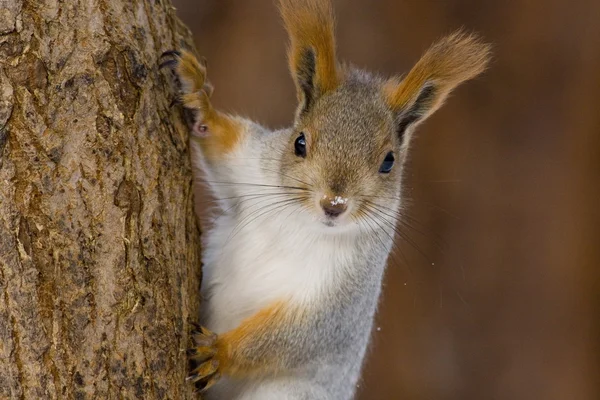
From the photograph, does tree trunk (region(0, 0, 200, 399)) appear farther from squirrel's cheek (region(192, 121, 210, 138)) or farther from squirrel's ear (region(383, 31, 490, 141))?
squirrel's ear (region(383, 31, 490, 141))

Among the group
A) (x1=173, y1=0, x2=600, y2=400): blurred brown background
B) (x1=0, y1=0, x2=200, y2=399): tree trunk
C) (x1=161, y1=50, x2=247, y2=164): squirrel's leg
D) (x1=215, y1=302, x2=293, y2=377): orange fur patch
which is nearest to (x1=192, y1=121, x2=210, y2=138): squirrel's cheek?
(x1=161, y1=50, x2=247, y2=164): squirrel's leg

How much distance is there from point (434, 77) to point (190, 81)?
555 millimetres

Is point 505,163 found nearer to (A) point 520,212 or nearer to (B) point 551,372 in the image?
(A) point 520,212

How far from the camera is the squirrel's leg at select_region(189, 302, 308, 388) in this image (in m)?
1.73

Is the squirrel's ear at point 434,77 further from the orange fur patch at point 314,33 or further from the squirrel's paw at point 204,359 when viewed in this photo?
the squirrel's paw at point 204,359

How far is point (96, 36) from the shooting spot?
1464 millimetres

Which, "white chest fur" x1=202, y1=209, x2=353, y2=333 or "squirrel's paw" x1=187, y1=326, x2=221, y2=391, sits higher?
"white chest fur" x1=202, y1=209, x2=353, y2=333

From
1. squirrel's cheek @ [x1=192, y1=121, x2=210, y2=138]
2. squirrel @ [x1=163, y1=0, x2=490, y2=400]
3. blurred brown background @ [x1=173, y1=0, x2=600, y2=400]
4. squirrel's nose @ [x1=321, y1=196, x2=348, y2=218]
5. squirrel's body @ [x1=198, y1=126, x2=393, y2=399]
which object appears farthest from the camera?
blurred brown background @ [x1=173, y1=0, x2=600, y2=400]

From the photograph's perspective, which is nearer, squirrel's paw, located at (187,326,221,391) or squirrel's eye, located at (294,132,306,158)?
squirrel's paw, located at (187,326,221,391)

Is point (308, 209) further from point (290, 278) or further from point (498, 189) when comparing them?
point (498, 189)

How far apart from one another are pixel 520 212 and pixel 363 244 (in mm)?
1401

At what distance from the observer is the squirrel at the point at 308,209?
5.69 ft

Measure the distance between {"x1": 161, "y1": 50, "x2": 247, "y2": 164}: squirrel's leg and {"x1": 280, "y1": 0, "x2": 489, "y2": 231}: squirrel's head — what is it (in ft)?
0.64

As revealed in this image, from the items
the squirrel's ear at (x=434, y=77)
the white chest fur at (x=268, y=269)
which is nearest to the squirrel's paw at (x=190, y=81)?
the white chest fur at (x=268, y=269)
